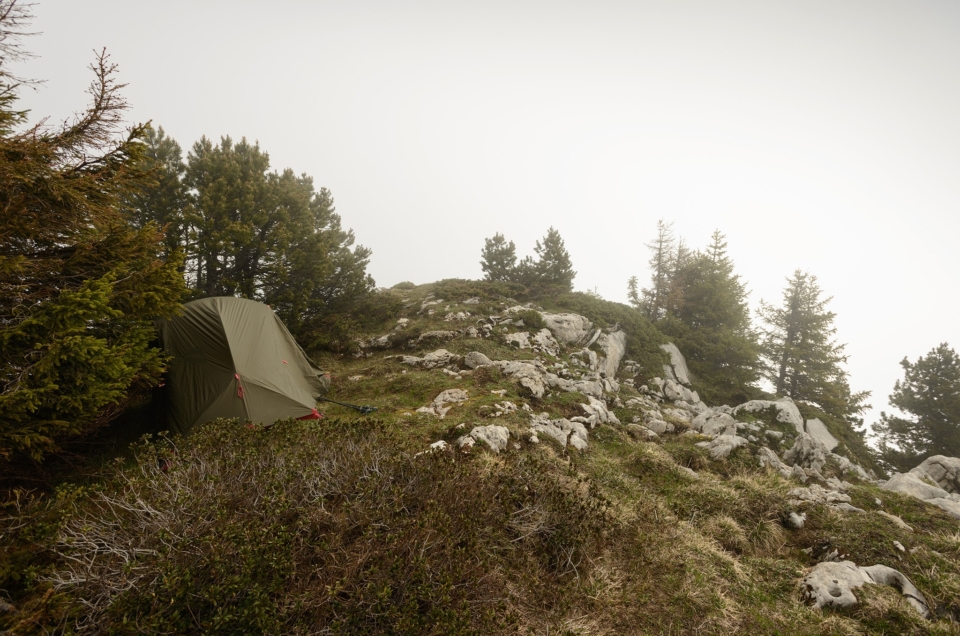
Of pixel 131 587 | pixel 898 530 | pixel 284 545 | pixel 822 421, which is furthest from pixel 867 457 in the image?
pixel 131 587

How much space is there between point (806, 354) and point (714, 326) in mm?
5154

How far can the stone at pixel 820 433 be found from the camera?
13809mm

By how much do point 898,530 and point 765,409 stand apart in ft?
22.4

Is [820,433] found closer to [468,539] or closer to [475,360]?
[475,360]

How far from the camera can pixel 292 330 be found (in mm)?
13859

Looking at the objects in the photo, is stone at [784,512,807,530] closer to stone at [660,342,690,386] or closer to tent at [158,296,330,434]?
tent at [158,296,330,434]

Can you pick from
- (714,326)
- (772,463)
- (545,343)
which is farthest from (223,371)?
(714,326)

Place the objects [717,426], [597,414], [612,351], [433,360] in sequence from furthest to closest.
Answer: [612,351] → [433,360] → [717,426] → [597,414]

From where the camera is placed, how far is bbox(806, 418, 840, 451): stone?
1381 centimetres

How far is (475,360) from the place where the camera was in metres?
12.5

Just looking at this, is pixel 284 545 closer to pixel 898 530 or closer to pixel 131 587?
pixel 131 587

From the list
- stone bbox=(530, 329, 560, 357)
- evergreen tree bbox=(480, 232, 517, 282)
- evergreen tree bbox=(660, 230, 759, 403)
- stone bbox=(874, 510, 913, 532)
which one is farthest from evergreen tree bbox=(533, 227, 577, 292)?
stone bbox=(874, 510, 913, 532)

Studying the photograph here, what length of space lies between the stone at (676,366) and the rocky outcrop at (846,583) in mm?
13217

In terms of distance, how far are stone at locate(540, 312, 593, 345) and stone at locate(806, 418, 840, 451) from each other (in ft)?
32.0
